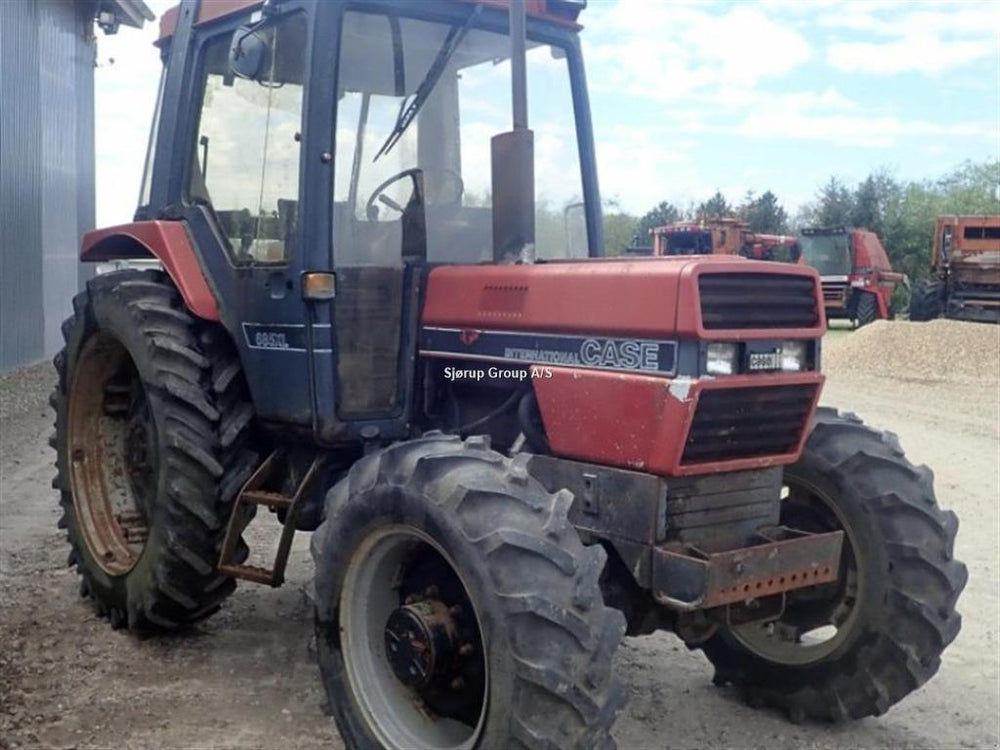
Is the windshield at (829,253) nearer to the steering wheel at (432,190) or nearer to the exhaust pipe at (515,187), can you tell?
the steering wheel at (432,190)

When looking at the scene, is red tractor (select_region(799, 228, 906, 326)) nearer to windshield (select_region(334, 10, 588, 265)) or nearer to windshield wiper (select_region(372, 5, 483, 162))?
windshield (select_region(334, 10, 588, 265))

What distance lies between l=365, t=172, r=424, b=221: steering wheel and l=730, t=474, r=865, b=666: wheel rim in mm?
1874

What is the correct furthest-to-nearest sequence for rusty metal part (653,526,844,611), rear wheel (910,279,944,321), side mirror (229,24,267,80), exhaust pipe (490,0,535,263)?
1. rear wheel (910,279,944,321)
2. side mirror (229,24,267,80)
3. exhaust pipe (490,0,535,263)
4. rusty metal part (653,526,844,611)

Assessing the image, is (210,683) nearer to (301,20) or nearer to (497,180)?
(497,180)

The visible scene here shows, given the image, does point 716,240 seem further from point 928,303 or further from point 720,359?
point 720,359

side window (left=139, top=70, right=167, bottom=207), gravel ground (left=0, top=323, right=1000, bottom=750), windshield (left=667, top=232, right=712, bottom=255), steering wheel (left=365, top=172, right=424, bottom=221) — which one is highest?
windshield (left=667, top=232, right=712, bottom=255)

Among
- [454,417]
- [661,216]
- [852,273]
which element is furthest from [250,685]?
[661,216]

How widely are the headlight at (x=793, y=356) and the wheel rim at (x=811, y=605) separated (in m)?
0.67

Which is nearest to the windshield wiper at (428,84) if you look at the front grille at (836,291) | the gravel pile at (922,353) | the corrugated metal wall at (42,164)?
the corrugated metal wall at (42,164)

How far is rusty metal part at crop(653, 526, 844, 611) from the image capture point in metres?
3.51

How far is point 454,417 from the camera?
4.46m

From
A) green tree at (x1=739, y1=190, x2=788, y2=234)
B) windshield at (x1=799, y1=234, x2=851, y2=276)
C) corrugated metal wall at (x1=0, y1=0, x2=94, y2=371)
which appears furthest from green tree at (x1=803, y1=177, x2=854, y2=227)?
corrugated metal wall at (x1=0, y1=0, x2=94, y2=371)

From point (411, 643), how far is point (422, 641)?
0.18ft

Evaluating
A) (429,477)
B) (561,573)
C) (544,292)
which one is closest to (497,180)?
(544,292)
